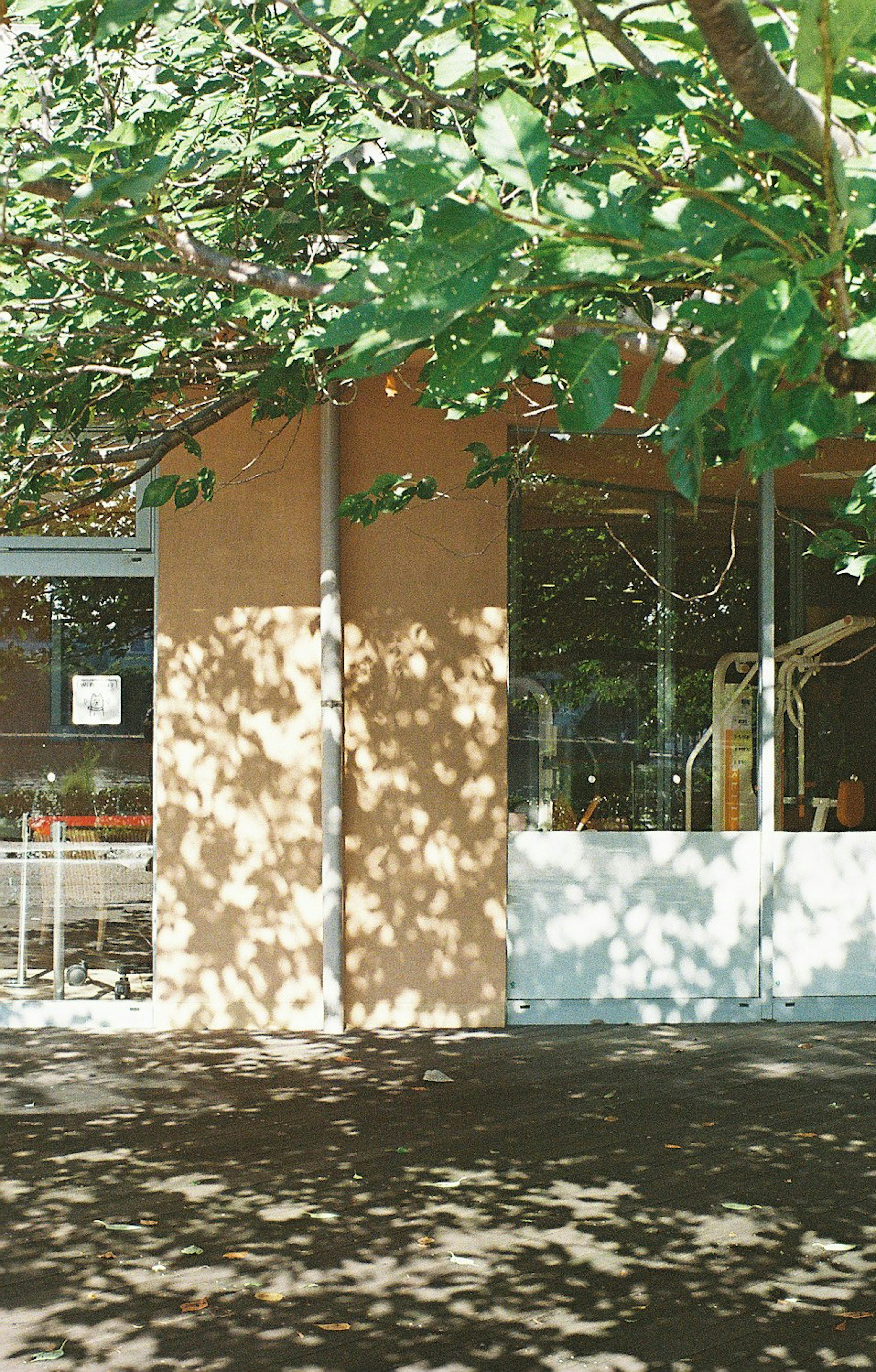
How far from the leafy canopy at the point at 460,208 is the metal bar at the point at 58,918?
8.17 ft

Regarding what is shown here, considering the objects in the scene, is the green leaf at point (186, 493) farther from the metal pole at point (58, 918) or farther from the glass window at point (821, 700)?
the glass window at point (821, 700)

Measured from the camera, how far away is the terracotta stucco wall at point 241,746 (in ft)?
24.2

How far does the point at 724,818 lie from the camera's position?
25.4ft

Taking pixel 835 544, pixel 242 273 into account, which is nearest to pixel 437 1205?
pixel 835 544

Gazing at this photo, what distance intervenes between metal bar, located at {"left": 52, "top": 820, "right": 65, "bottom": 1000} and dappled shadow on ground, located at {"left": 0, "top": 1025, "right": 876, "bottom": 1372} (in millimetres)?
396

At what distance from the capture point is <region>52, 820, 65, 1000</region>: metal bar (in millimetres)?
7473

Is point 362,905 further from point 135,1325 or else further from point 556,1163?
point 135,1325

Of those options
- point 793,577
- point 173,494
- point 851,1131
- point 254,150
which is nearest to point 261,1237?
point 851,1131

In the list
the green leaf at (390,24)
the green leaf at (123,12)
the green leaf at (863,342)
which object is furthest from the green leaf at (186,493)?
the green leaf at (863,342)

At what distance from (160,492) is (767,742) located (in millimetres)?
3572

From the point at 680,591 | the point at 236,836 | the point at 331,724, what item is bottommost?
the point at 236,836

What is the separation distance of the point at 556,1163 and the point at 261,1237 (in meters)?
1.20

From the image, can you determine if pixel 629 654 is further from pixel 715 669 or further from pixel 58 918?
pixel 58 918

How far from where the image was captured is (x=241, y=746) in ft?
24.2
